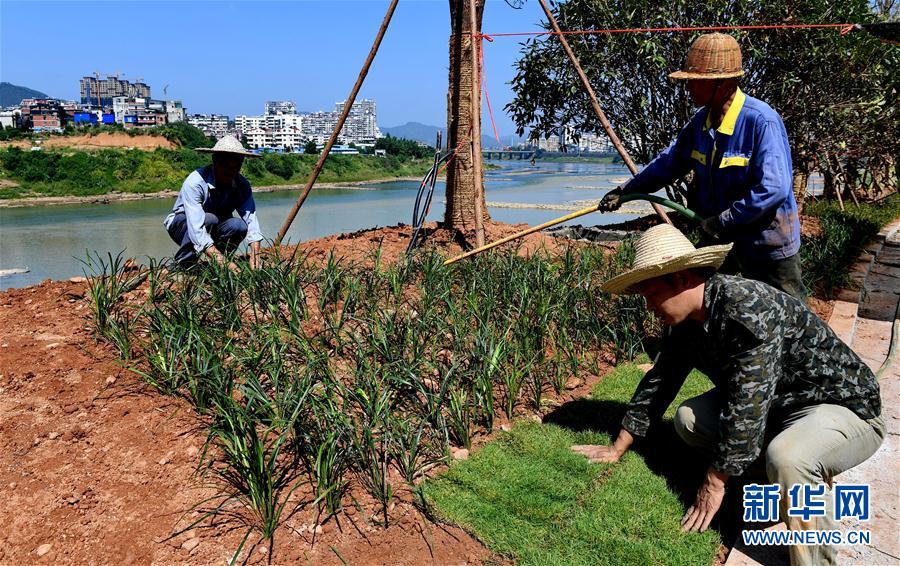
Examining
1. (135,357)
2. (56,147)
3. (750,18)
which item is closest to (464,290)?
(135,357)

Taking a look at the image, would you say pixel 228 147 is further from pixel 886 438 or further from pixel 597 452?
pixel 886 438

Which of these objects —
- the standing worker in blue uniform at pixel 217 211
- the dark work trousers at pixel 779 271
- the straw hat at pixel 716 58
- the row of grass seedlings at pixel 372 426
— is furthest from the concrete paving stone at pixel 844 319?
the standing worker in blue uniform at pixel 217 211

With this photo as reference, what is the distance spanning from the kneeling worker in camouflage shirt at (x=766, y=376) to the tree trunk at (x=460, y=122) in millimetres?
4285

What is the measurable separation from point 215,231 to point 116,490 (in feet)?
9.02

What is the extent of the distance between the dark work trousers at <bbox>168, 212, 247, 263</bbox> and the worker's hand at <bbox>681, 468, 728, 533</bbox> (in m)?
3.68

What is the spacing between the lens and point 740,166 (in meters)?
3.08

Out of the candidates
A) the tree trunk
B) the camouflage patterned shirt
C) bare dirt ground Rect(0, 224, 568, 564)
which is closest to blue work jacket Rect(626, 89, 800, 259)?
the camouflage patterned shirt

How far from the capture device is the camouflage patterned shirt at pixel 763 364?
2.07m

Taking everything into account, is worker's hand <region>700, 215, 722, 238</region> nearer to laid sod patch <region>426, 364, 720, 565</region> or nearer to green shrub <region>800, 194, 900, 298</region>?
laid sod patch <region>426, 364, 720, 565</region>

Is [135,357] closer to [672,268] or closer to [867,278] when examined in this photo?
[672,268]

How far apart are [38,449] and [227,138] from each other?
257cm

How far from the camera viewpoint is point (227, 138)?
4.54 meters

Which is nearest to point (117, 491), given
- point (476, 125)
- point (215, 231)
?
point (215, 231)

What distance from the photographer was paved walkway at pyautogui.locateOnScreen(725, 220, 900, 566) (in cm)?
223
